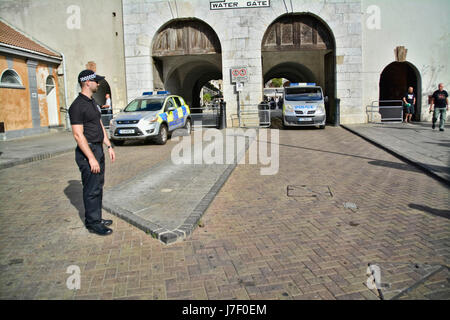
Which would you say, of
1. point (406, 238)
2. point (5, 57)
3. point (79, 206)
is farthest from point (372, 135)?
point (5, 57)

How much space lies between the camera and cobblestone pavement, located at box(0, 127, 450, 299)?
317 cm

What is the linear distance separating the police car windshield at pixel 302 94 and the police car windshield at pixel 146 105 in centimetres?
638

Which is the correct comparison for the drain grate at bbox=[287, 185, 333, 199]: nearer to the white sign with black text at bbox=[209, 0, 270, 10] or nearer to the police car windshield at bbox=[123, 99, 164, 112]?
the police car windshield at bbox=[123, 99, 164, 112]

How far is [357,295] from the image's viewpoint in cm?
300

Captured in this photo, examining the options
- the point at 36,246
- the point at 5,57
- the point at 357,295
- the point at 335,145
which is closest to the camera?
the point at 357,295

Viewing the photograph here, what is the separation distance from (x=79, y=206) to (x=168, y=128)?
Answer: 7.89m

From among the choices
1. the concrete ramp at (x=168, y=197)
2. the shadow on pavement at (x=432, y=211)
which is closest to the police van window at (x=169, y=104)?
the concrete ramp at (x=168, y=197)

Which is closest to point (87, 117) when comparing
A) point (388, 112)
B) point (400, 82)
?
point (388, 112)

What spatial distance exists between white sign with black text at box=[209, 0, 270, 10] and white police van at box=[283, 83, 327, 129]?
477cm

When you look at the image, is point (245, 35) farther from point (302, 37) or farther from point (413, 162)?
point (413, 162)

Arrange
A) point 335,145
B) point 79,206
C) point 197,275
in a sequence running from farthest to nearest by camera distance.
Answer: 1. point 335,145
2. point 79,206
3. point 197,275

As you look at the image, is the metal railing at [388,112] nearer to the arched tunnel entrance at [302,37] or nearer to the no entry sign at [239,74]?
the arched tunnel entrance at [302,37]

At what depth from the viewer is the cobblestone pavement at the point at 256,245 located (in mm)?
3172
